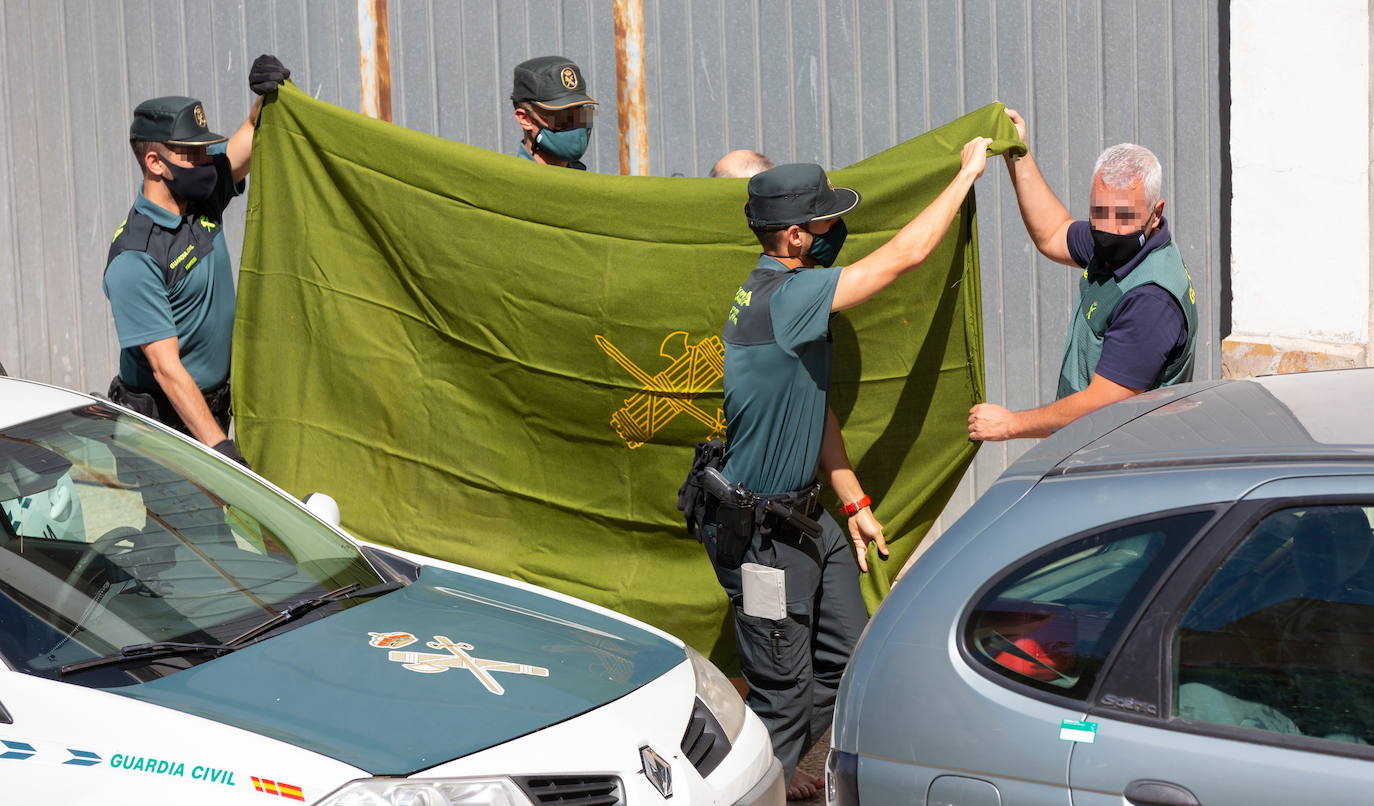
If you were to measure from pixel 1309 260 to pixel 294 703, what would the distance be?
5.11m

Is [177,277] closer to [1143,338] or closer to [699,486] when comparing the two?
[699,486]

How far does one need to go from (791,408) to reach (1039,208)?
135 cm

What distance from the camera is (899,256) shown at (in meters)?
4.07

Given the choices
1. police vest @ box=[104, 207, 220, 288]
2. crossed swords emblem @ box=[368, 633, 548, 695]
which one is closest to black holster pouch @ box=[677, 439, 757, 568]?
crossed swords emblem @ box=[368, 633, 548, 695]

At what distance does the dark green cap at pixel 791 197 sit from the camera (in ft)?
13.3

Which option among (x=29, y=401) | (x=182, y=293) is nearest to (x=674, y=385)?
(x=182, y=293)

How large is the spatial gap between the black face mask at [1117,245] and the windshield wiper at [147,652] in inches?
116

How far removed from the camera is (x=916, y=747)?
8.64ft

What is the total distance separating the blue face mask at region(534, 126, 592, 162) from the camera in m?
5.81

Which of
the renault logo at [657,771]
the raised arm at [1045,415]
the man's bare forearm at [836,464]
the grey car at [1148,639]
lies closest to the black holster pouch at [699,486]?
the man's bare forearm at [836,464]

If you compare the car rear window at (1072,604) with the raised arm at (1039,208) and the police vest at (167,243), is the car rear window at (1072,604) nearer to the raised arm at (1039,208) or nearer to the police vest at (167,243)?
the raised arm at (1039,208)

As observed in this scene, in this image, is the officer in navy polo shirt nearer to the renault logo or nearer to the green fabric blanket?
the green fabric blanket

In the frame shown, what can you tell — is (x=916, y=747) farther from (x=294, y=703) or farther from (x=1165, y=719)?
(x=294, y=703)

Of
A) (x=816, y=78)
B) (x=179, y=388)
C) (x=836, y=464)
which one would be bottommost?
(x=836, y=464)
